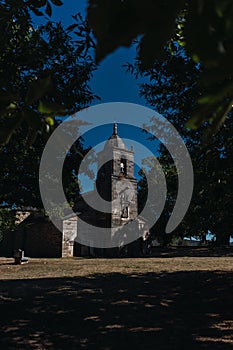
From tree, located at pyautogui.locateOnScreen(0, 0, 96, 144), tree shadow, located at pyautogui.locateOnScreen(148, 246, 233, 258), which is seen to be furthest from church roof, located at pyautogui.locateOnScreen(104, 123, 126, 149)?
tree, located at pyautogui.locateOnScreen(0, 0, 96, 144)

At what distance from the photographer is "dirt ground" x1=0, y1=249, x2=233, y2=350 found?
502 centimetres

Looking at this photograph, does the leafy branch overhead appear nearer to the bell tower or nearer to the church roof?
the bell tower

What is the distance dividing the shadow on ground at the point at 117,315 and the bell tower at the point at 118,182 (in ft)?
79.0

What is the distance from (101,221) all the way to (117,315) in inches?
1139

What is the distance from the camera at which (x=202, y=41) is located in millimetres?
597

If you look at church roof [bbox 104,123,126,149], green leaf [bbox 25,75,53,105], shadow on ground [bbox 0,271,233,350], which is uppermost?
church roof [bbox 104,123,126,149]

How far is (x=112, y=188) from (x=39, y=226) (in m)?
9.02

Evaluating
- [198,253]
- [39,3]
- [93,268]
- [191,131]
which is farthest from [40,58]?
[198,253]

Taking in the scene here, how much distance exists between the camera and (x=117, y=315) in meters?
6.59

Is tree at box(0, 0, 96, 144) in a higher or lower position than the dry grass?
higher

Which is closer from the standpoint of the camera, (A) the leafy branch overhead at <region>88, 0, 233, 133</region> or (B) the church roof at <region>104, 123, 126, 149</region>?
(A) the leafy branch overhead at <region>88, 0, 233, 133</region>

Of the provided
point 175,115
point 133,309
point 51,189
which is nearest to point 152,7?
point 133,309

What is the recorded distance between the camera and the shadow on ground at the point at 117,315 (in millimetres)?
5023

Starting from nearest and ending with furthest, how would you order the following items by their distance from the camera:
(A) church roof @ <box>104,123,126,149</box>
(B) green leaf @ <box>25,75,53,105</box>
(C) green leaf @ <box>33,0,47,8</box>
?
(B) green leaf @ <box>25,75,53,105</box> < (C) green leaf @ <box>33,0,47,8</box> < (A) church roof @ <box>104,123,126,149</box>
